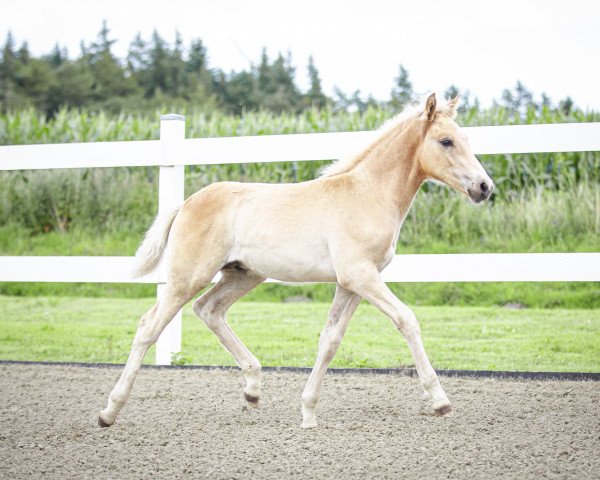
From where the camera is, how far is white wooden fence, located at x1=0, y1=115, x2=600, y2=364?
6.05 meters

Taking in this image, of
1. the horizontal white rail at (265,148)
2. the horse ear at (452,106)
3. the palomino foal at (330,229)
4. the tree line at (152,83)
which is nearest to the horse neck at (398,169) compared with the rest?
the palomino foal at (330,229)

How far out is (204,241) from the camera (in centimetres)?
483

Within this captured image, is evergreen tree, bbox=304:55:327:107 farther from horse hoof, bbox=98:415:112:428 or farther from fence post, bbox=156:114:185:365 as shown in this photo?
horse hoof, bbox=98:415:112:428

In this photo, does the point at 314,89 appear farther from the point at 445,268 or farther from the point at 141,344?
the point at 141,344

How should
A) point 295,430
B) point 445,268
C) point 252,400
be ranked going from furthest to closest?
point 445,268 < point 252,400 < point 295,430

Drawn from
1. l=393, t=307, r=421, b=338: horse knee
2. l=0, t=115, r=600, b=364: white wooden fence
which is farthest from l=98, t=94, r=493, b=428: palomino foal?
l=0, t=115, r=600, b=364: white wooden fence

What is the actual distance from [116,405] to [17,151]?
3599 millimetres

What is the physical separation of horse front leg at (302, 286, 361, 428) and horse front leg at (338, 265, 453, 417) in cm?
36

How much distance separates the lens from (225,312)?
17.0 ft

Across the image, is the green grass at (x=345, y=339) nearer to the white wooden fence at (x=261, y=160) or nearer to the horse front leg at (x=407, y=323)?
the white wooden fence at (x=261, y=160)

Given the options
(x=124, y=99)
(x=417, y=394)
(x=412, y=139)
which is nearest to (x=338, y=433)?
(x=417, y=394)

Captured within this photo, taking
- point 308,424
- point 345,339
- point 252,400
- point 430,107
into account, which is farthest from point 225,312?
point 345,339

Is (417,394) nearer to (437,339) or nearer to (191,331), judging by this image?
(437,339)

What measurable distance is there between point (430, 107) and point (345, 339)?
3.99 meters
